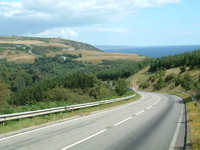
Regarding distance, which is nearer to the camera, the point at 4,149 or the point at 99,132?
the point at 4,149

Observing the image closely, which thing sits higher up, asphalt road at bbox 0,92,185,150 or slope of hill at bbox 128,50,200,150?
asphalt road at bbox 0,92,185,150

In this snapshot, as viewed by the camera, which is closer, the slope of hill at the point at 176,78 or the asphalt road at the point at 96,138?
the asphalt road at the point at 96,138

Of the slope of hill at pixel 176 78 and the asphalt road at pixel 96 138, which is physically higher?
the asphalt road at pixel 96 138

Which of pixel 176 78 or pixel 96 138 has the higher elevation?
pixel 96 138

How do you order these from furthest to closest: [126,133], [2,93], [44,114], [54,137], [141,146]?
[2,93] → [44,114] → [126,133] → [54,137] → [141,146]

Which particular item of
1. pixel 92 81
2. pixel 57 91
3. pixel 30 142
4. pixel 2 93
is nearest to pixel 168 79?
pixel 92 81

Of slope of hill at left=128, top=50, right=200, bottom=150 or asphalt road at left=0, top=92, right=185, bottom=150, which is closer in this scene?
asphalt road at left=0, top=92, right=185, bottom=150

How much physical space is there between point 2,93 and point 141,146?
1274 inches

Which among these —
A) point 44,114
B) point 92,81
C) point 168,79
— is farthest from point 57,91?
point 168,79

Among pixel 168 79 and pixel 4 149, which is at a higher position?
pixel 4 149

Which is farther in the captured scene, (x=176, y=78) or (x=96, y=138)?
(x=176, y=78)

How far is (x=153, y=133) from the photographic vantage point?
1234 centimetres

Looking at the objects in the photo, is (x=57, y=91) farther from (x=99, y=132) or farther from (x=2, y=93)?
(x=99, y=132)

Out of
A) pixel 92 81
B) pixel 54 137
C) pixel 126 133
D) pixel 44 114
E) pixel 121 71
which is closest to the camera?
pixel 54 137
